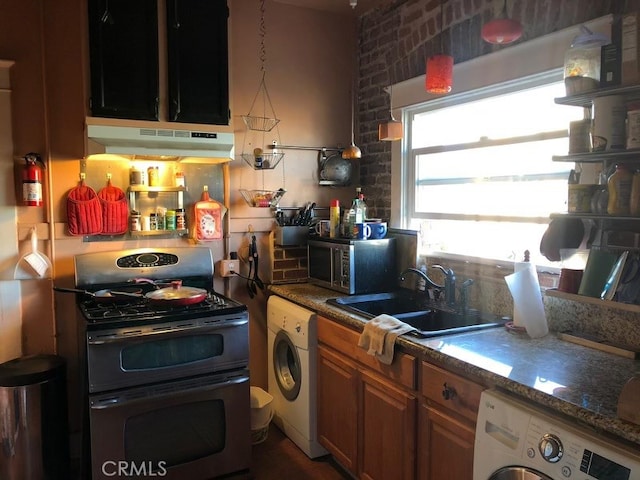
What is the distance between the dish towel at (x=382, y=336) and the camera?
2.07 m

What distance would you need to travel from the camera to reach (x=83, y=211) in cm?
276

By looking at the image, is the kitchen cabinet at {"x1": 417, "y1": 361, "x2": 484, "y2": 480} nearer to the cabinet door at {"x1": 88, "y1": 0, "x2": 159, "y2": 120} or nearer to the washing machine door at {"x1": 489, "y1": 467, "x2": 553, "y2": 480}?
the washing machine door at {"x1": 489, "y1": 467, "x2": 553, "y2": 480}

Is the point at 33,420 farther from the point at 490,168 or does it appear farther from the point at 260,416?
the point at 490,168

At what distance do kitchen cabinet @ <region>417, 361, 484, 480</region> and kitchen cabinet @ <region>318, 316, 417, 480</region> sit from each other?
0.06 m

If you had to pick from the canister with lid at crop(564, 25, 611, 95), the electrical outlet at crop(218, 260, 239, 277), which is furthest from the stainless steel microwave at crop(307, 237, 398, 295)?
the canister with lid at crop(564, 25, 611, 95)

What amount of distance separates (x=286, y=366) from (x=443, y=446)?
1397mm

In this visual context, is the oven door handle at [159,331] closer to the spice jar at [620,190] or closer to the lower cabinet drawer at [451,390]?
the lower cabinet drawer at [451,390]

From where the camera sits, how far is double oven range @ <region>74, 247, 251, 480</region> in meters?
2.27

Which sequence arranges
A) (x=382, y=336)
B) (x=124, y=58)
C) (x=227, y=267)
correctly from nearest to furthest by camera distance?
(x=382, y=336), (x=124, y=58), (x=227, y=267)

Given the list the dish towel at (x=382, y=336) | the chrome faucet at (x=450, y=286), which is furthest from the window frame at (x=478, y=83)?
the dish towel at (x=382, y=336)

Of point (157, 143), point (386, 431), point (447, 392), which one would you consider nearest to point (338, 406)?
point (386, 431)

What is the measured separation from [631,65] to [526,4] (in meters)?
0.84

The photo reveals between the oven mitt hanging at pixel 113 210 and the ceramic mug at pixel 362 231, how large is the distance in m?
1.32

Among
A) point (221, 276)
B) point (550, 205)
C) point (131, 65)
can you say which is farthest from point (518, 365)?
point (131, 65)
